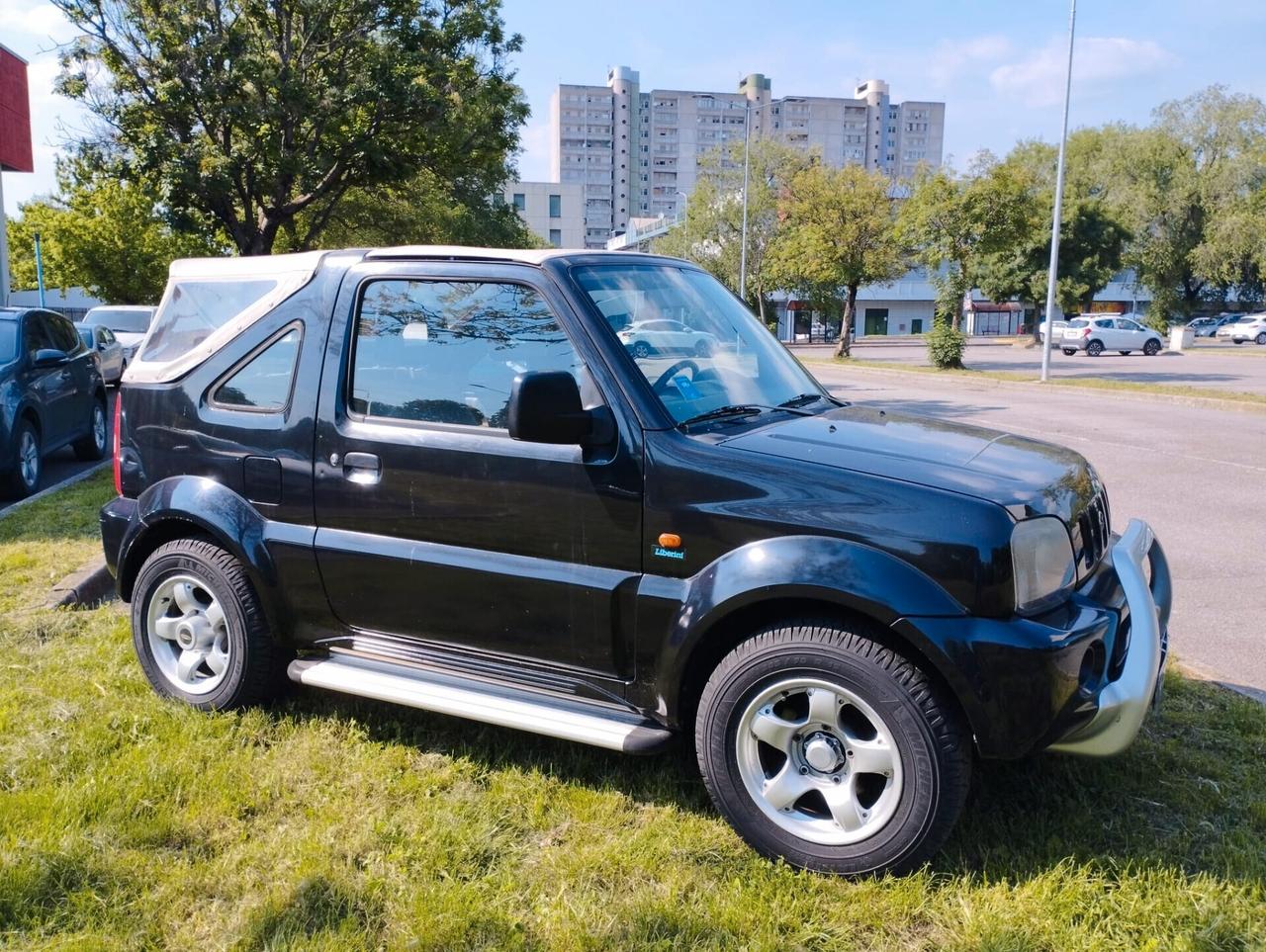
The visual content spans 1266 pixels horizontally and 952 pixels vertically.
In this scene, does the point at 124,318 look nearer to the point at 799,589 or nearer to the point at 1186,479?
the point at 1186,479

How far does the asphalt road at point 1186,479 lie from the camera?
543 centimetres

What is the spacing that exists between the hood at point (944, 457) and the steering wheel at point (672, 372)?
33cm

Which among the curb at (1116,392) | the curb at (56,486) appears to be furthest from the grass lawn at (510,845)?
the curb at (1116,392)

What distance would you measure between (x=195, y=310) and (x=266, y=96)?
40.4ft

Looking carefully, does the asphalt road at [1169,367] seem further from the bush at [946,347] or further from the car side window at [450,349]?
the car side window at [450,349]

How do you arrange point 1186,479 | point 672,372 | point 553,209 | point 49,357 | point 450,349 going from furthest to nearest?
point 553,209 < point 1186,479 < point 49,357 < point 450,349 < point 672,372

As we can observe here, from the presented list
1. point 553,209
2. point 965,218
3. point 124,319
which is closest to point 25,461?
point 124,319

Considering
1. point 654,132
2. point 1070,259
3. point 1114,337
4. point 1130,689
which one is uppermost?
point 654,132

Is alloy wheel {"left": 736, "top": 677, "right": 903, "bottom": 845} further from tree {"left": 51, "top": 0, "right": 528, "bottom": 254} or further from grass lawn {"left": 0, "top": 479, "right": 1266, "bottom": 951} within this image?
tree {"left": 51, "top": 0, "right": 528, "bottom": 254}

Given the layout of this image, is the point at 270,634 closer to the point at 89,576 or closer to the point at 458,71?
the point at 89,576

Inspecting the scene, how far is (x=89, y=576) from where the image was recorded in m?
5.92

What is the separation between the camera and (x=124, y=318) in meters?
22.1

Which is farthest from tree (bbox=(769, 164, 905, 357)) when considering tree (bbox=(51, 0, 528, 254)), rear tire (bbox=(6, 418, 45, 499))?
rear tire (bbox=(6, 418, 45, 499))

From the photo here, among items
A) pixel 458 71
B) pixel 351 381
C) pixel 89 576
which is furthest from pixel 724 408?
pixel 458 71
